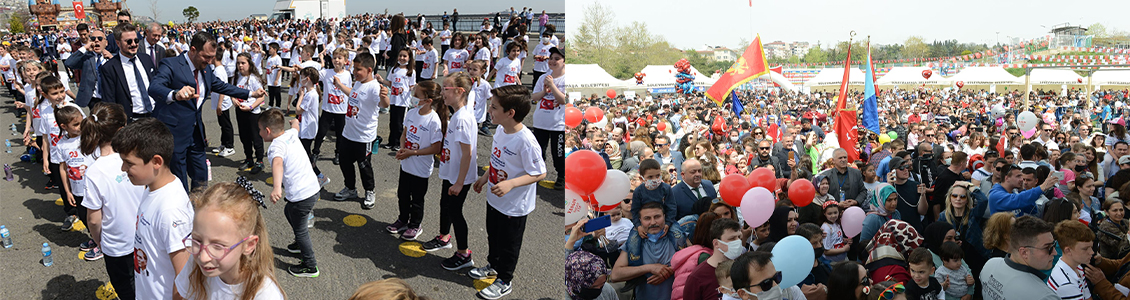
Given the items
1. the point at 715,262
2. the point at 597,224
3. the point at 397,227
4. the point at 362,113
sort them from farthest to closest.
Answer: the point at 362,113, the point at 397,227, the point at 597,224, the point at 715,262

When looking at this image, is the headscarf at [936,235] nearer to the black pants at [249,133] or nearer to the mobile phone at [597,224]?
the mobile phone at [597,224]

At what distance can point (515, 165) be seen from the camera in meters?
3.45

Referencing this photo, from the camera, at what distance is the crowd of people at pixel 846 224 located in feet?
11.2

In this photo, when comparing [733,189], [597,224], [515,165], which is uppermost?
[515,165]

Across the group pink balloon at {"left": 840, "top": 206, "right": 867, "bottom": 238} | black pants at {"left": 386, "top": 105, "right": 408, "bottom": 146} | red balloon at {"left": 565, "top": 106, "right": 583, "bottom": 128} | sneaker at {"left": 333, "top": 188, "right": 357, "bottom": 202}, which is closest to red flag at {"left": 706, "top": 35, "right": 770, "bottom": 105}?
red balloon at {"left": 565, "top": 106, "right": 583, "bottom": 128}

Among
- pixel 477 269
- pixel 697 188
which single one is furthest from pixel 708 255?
pixel 477 269

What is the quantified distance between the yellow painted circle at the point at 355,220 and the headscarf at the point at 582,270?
2.27m

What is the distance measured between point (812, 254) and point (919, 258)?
624 millimetres

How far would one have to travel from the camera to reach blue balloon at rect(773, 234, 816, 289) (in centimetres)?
335

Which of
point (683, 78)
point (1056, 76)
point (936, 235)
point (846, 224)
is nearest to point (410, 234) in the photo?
point (683, 78)

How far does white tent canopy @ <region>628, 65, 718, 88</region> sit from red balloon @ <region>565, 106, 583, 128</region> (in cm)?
46

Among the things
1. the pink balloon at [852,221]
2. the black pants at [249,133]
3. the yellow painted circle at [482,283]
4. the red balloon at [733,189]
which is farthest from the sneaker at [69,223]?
the pink balloon at [852,221]

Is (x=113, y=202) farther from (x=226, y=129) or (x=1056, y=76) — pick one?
(x=1056, y=76)

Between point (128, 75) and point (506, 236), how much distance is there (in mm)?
3628
